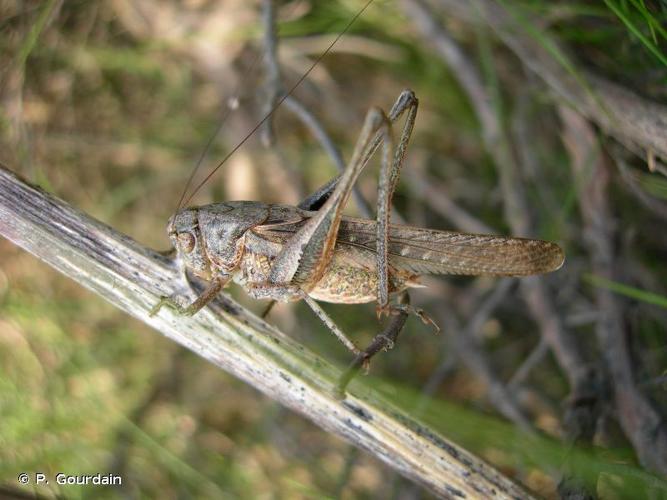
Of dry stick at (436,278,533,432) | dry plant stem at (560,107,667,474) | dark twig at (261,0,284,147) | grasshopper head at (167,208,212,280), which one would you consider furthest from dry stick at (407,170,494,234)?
grasshopper head at (167,208,212,280)

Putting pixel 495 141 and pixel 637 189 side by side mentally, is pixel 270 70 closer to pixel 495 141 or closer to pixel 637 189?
pixel 495 141

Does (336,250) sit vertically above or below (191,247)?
above

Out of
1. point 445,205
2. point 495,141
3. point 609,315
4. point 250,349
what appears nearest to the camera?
point 250,349

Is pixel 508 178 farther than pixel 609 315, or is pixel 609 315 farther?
pixel 508 178

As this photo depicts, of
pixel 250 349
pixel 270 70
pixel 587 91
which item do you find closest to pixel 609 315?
pixel 587 91

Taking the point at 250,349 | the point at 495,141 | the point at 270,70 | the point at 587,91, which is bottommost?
the point at 250,349

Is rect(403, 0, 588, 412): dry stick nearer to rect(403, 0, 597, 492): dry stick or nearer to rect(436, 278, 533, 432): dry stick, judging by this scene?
rect(403, 0, 597, 492): dry stick

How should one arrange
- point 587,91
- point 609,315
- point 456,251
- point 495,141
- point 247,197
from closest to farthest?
1. point 456,251
2. point 587,91
3. point 609,315
4. point 495,141
5. point 247,197
